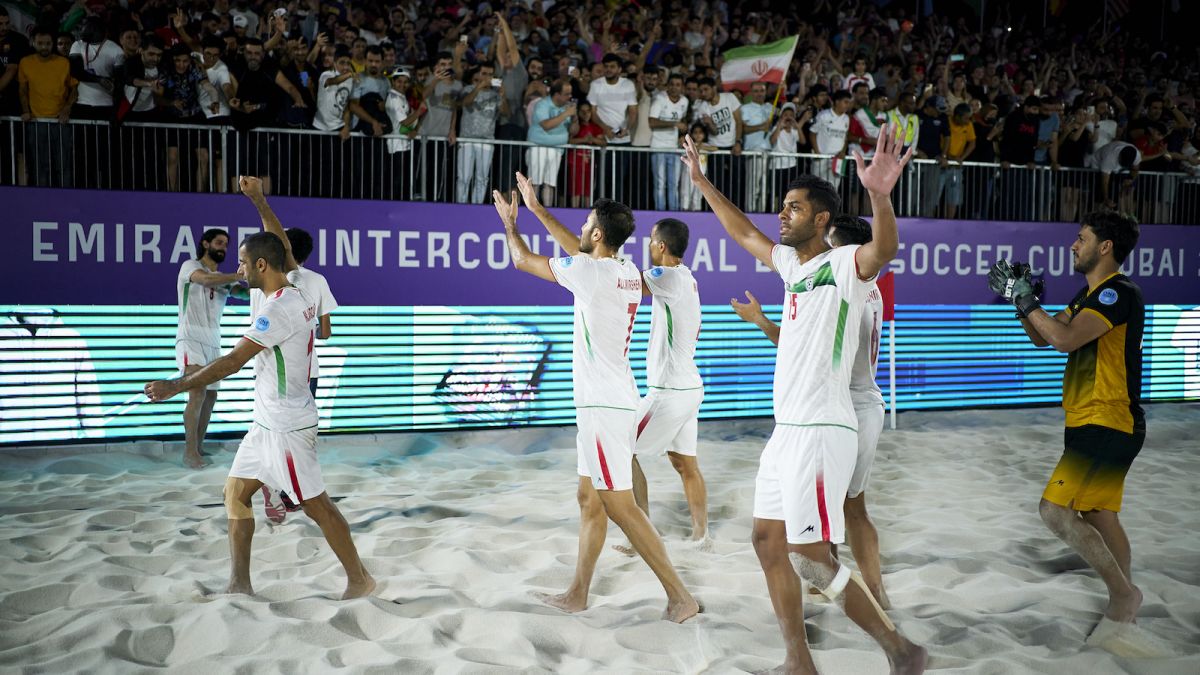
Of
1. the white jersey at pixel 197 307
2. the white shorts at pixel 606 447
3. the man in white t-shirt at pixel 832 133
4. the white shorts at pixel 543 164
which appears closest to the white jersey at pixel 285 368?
the white shorts at pixel 606 447

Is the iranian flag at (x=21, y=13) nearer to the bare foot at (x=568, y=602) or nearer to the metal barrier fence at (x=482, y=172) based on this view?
the metal barrier fence at (x=482, y=172)

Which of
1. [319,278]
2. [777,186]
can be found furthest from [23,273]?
[777,186]

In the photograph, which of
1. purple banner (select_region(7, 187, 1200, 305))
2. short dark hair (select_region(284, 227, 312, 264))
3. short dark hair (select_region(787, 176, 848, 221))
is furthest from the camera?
purple banner (select_region(7, 187, 1200, 305))

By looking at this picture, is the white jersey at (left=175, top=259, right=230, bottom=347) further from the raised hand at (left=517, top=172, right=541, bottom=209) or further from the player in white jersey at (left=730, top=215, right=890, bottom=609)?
the player in white jersey at (left=730, top=215, right=890, bottom=609)

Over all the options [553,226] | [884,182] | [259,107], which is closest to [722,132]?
[259,107]

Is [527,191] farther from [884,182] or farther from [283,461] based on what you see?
[884,182]

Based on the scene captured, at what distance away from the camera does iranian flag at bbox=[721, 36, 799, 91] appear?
12.2 metres

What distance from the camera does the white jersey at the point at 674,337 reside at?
6.13m

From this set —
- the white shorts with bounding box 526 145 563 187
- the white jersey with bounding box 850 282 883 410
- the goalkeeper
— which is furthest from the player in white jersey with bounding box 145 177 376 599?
the white shorts with bounding box 526 145 563 187

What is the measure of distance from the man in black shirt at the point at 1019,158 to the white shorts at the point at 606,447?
9.04 metres

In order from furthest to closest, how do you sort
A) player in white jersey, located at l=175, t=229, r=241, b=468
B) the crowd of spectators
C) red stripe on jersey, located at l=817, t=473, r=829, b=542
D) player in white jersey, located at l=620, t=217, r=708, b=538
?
the crowd of spectators, player in white jersey, located at l=175, t=229, r=241, b=468, player in white jersey, located at l=620, t=217, r=708, b=538, red stripe on jersey, located at l=817, t=473, r=829, b=542

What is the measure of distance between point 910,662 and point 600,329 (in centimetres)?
209

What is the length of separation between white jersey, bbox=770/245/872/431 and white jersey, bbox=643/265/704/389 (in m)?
2.08

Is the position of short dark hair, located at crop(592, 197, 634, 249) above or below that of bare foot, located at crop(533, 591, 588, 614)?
above
